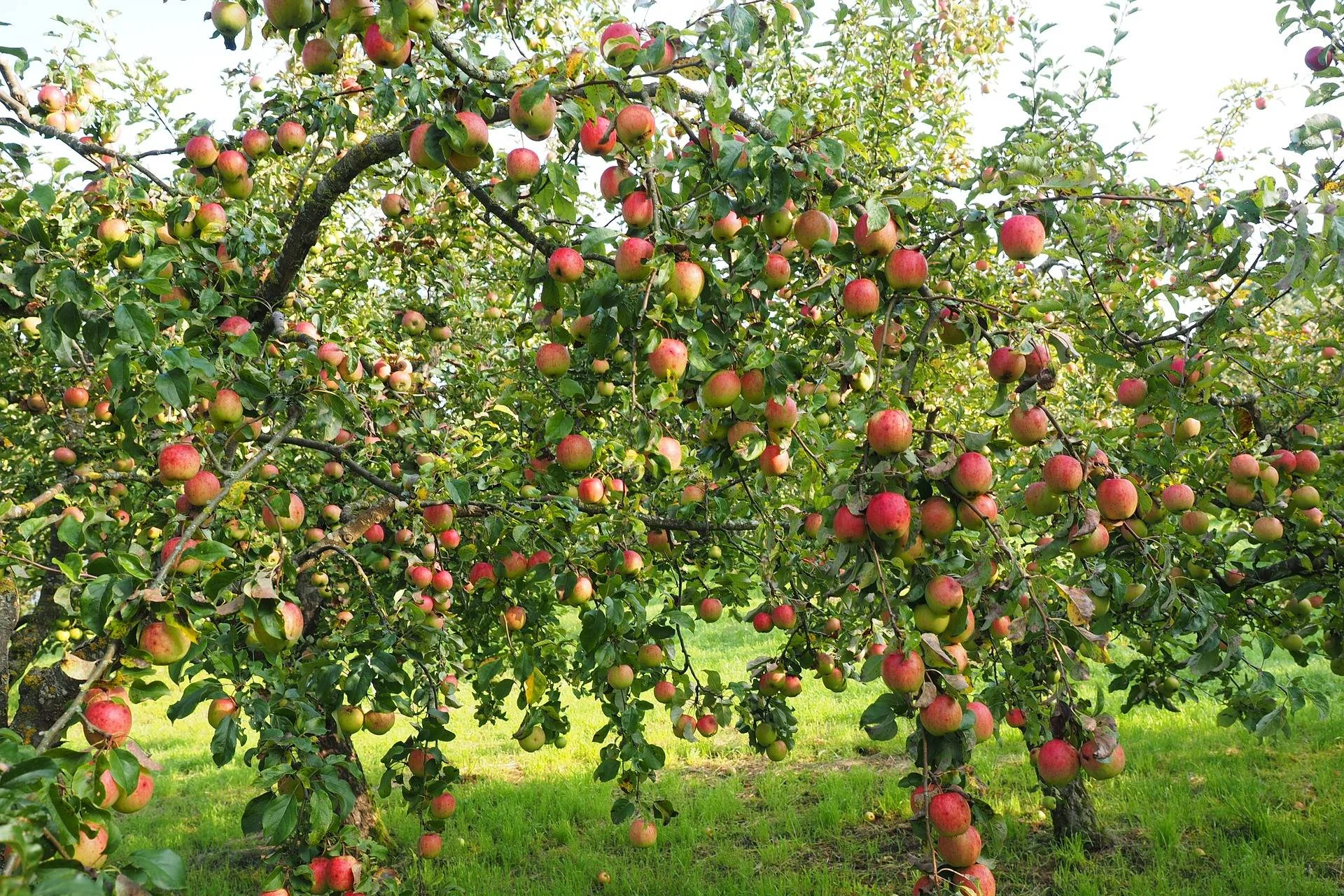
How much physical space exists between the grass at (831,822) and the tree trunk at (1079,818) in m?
0.10

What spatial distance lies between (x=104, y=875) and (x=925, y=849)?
1.32 meters

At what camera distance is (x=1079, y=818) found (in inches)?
192

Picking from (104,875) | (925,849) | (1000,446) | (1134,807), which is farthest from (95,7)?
(1134,807)

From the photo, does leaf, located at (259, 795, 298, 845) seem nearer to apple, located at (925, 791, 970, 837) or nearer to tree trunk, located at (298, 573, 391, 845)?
apple, located at (925, 791, 970, 837)

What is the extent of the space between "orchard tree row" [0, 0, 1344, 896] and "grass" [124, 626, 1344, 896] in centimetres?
84

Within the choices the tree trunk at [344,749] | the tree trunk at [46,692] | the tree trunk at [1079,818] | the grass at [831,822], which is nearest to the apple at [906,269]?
the grass at [831,822]

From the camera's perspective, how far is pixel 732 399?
1.90 metres

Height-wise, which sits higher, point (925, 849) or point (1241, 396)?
point (1241, 396)

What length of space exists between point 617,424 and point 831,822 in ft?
10.9

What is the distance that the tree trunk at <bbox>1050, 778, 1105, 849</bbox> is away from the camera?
4836 millimetres

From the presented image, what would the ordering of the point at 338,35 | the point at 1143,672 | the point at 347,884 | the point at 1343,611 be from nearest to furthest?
the point at 338,35
the point at 347,884
the point at 1343,611
the point at 1143,672

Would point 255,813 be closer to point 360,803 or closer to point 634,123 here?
point 634,123

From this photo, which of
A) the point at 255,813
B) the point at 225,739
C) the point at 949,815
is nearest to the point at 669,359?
the point at 949,815

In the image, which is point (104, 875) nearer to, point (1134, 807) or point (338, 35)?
point (338, 35)
